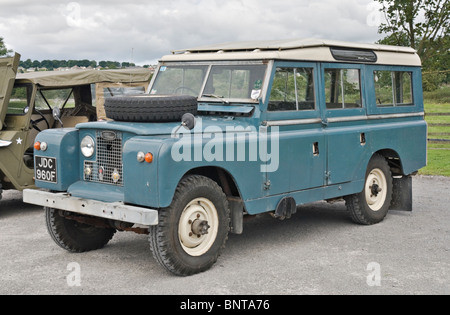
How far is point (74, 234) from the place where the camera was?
23.0 feet

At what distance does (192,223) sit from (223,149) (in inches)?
31.9

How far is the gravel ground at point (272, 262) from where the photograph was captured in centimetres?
574

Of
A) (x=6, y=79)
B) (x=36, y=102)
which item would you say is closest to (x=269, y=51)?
(x=6, y=79)

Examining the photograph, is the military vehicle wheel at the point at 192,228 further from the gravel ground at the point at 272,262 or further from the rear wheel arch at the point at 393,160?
the rear wheel arch at the point at 393,160

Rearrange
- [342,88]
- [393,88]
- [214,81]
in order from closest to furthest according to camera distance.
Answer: [214,81] < [342,88] < [393,88]

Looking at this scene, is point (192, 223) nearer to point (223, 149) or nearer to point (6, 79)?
point (223, 149)

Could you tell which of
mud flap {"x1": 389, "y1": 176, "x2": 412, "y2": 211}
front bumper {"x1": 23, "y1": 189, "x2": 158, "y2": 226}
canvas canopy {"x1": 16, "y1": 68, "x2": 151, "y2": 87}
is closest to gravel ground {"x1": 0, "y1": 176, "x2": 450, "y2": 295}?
mud flap {"x1": 389, "y1": 176, "x2": 412, "y2": 211}

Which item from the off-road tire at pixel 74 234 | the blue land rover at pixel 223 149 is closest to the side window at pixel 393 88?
the blue land rover at pixel 223 149

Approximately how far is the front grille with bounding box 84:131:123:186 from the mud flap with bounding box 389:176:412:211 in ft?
15.8

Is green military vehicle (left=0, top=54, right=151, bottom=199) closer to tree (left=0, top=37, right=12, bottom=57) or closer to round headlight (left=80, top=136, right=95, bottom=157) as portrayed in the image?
round headlight (left=80, top=136, right=95, bottom=157)

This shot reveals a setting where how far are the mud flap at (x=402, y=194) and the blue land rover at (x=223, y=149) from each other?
49 cm

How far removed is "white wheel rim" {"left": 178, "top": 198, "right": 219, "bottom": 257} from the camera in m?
6.04

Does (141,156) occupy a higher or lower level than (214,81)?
lower
